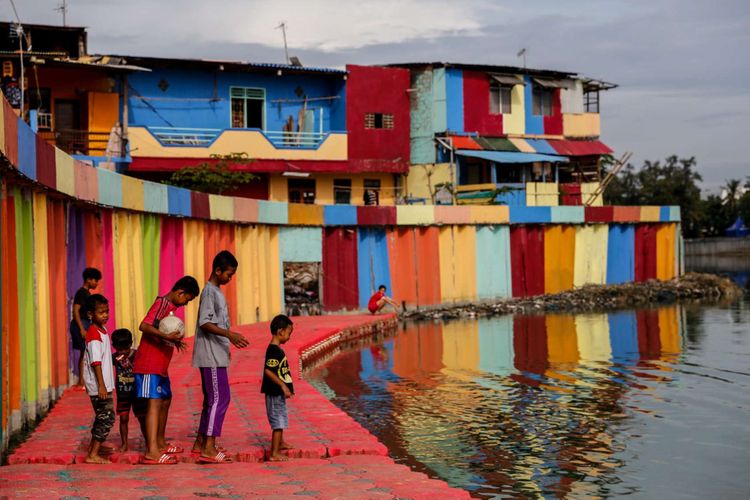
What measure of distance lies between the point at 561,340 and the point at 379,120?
56.1 ft

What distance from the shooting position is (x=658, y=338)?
24344mm

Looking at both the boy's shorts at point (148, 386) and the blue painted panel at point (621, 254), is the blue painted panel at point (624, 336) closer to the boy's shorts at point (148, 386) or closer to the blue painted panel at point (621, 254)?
the blue painted panel at point (621, 254)

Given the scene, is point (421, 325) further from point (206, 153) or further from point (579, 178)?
point (579, 178)

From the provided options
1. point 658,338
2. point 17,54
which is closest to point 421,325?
point 658,338

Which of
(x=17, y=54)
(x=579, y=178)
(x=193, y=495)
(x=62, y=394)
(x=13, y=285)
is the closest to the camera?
(x=193, y=495)

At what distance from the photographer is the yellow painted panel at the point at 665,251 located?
1563 inches

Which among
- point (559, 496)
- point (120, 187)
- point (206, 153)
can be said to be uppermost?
point (206, 153)

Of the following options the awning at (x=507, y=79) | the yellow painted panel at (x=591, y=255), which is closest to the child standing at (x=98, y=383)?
the yellow painted panel at (x=591, y=255)

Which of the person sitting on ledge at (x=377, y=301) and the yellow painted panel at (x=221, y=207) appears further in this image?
the person sitting on ledge at (x=377, y=301)

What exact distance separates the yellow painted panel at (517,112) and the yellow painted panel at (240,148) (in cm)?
822

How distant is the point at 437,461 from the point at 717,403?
5.81 metres

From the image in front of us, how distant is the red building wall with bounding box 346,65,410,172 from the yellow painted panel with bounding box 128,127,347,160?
1.09m

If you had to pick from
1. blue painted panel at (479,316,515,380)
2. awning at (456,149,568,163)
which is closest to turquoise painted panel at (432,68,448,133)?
awning at (456,149,568,163)

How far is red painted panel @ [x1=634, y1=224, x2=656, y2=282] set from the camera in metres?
38.8
